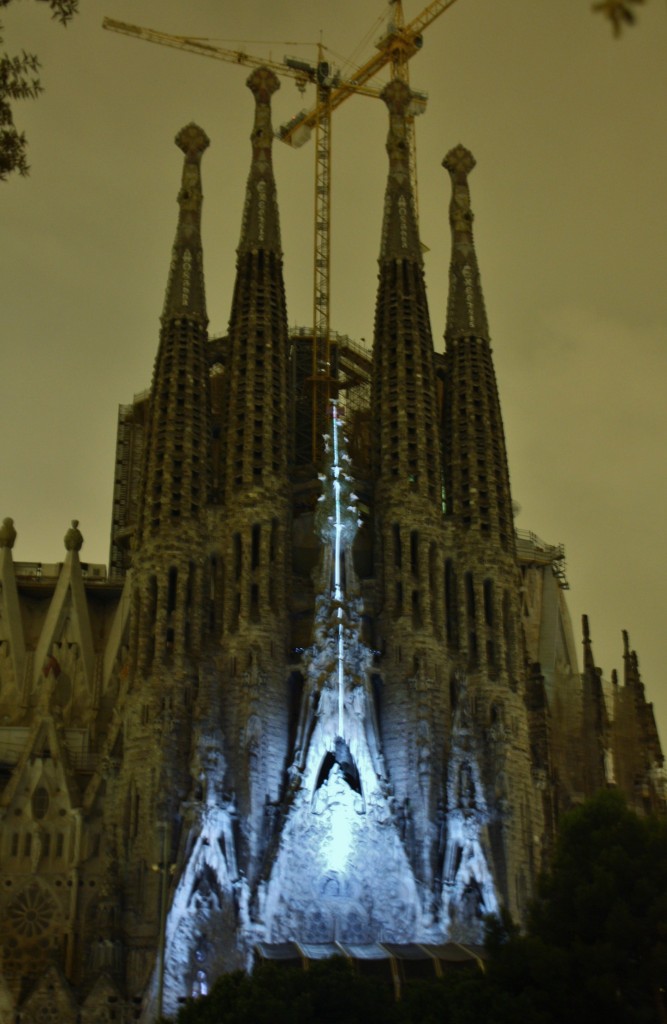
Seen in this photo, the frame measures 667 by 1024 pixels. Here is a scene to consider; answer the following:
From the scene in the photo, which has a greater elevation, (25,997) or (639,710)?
(639,710)

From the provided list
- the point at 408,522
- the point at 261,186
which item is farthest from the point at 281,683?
the point at 261,186

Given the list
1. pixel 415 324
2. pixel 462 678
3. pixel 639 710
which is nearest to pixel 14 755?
pixel 462 678

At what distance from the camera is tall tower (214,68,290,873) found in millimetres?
47844

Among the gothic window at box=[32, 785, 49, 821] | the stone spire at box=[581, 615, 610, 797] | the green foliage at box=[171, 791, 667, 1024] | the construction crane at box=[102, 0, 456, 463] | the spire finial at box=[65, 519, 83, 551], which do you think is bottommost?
the green foliage at box=[171, 791, 667, 1024]

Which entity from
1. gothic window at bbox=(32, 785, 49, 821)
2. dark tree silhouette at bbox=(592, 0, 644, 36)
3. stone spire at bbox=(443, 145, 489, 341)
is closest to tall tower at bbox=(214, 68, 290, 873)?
stone spire at bbox=(443, 145, 489, 341)

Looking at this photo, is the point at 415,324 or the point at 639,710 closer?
the point at 415,324

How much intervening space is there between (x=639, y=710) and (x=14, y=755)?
93.6ft

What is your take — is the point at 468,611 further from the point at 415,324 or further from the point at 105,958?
the point at 105,958

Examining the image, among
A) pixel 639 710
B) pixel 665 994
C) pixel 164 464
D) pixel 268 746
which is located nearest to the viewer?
pixel 665 994

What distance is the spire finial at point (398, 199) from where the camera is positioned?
58500 millimetres

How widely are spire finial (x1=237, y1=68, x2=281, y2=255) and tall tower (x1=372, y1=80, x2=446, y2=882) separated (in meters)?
4.97

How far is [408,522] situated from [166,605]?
974 centimetres

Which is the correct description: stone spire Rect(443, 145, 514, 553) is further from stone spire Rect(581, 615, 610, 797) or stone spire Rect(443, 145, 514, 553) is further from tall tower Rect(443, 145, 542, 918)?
stone spire Rect(581, 615, 610, 797)

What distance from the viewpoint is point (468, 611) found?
52406 mm
